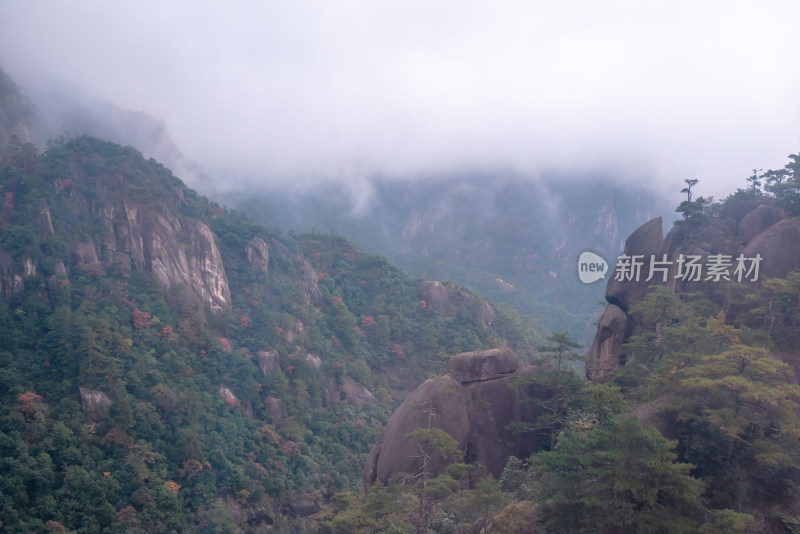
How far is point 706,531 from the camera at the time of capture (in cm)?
1101

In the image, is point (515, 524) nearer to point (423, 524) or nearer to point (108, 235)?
point (423, 524)

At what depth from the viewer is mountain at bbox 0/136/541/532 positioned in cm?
2733

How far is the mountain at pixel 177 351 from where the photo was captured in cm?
2733

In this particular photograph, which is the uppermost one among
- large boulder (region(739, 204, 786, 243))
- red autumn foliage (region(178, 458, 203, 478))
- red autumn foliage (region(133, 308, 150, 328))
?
A: large boulder (region(739, 204, 786, 243))

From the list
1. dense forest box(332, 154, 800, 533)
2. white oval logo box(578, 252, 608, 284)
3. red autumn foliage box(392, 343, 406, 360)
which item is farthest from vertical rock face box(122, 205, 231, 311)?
white oval logo box(578, 252, 608, 284)

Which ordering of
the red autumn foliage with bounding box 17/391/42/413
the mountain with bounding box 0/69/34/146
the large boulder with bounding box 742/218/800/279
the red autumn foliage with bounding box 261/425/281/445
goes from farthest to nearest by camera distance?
the mountain with bounding box 0/69/34/146 < the red autumn foliage with bounding box 261/425/281/445 < the red autumn foliage with bounding box 17/391/42/413 < the large boulder with bounding box 742/218/800/279

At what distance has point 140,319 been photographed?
3725 cm

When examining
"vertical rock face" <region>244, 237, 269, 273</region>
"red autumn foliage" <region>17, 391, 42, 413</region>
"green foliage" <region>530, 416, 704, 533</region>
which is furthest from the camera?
"vertical rock face" <region>244, 237, 269, 273</region>

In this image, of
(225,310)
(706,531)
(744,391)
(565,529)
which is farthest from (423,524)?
(225,310)

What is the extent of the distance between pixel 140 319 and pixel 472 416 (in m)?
24.2

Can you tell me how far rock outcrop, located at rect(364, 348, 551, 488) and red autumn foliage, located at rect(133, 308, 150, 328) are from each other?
65.1ft

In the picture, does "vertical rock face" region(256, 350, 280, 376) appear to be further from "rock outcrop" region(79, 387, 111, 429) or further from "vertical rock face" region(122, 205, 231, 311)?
"rock outcrop" region(79, 387, 111, 429)

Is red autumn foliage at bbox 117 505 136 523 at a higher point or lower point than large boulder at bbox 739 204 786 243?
lower

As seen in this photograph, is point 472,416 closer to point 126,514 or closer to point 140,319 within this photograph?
point 126,514
